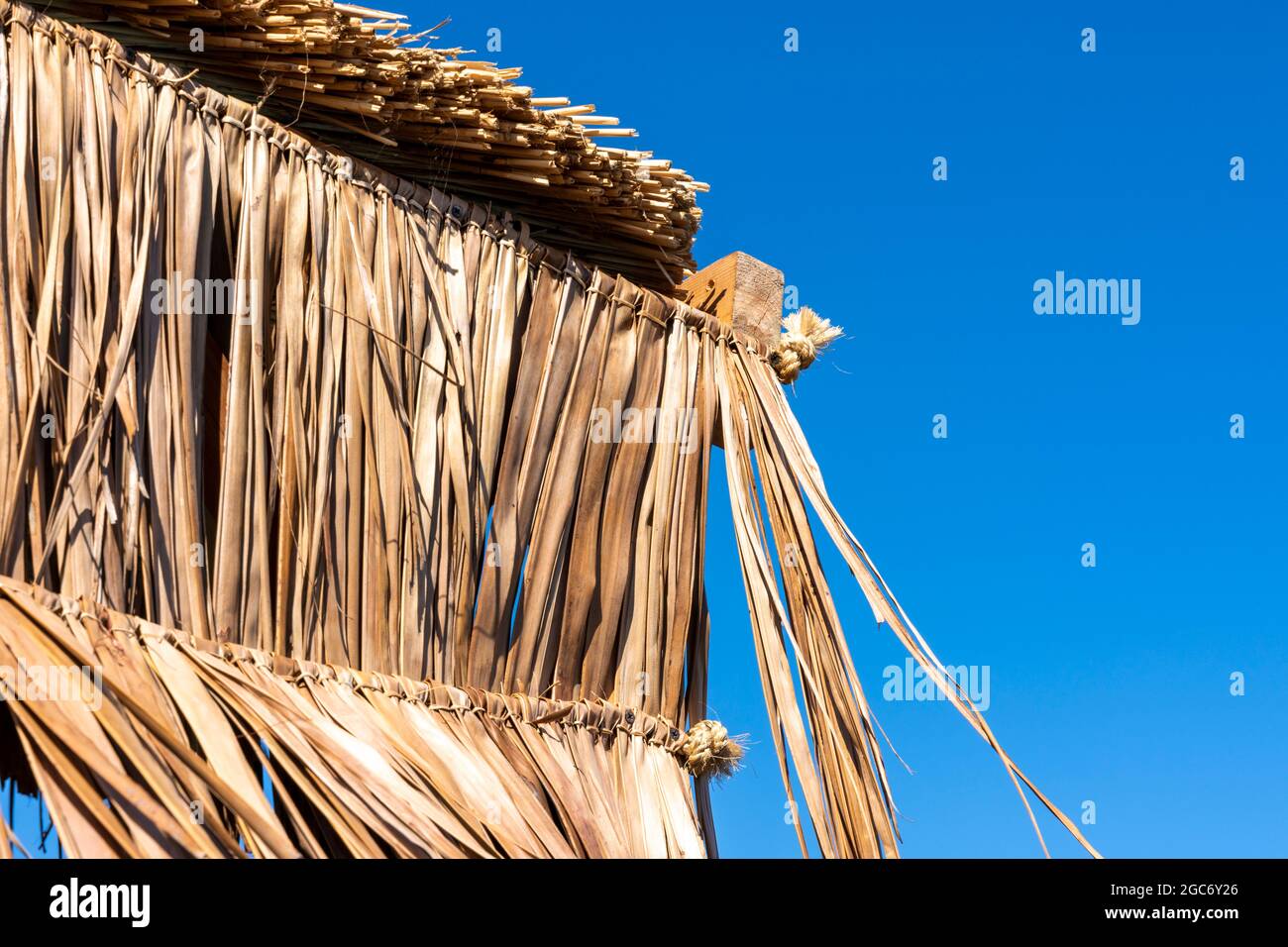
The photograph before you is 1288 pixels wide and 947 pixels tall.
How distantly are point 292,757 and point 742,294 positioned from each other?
1.72 m

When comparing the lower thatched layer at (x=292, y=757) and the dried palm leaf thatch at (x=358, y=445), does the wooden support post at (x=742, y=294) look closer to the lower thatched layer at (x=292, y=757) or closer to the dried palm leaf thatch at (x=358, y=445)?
the dried palm leaf thatch at (x=358, y=445)

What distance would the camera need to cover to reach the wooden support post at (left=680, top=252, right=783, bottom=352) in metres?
3.36

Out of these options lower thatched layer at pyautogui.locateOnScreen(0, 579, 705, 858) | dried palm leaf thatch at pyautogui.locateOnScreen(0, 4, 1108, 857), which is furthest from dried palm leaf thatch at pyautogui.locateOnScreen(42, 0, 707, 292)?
lower thatched layer at pyautogui.locateOnScreen(0, 579, 705, 858)

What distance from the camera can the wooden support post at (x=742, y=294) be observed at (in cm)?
336

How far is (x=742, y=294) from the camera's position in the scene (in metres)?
3.38

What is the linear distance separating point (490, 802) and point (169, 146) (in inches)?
43.8

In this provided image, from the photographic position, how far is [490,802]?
2254 millimetres

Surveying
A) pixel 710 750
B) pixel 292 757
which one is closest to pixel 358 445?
pixel 292 757

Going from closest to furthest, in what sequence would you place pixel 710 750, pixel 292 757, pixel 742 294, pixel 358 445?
pixel 292 757, pixel 358 445, pixel 710 750, pixel 742 294

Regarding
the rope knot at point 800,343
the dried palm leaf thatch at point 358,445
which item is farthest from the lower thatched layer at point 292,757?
the rope knot at point 800,343

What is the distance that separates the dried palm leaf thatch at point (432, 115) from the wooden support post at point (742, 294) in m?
0.15

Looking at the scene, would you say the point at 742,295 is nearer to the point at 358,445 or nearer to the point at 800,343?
the point at 800,343
